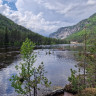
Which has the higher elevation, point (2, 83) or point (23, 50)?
point (23, 50)

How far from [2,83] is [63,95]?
17546mm

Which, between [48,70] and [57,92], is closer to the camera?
[57,92]

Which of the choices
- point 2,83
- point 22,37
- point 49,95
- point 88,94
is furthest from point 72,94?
point 22,37

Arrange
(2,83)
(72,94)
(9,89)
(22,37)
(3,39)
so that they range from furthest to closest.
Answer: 1. (22,37)
2. (3,39)
3. (2,83)
4. (9,89)
5. (72,94)

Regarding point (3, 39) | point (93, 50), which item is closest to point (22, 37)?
point (3, 39)

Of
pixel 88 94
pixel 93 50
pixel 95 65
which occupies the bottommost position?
pixel 88 94

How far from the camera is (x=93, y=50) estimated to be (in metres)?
21.5

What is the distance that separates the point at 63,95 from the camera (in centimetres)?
2298

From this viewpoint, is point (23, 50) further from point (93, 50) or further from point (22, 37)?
point (22, 37)

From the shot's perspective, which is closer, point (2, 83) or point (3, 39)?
point (2, 83)

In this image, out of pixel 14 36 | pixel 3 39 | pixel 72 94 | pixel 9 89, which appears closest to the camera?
pixel 72 94

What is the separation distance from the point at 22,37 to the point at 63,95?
607 ft

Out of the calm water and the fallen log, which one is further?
the calm water

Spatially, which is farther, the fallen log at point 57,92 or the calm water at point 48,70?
the calm water at point 48,70
